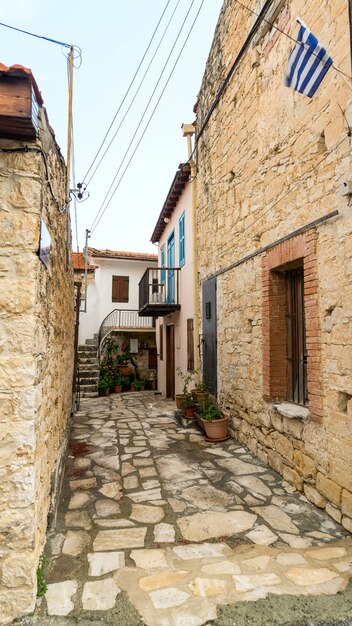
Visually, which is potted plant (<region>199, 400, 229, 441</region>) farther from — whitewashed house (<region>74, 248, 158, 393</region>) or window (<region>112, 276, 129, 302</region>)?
window (<region>112, 276, 129, 302</region>)

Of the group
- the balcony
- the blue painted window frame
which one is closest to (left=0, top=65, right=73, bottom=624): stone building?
the blue painted window frame

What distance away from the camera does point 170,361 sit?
11.1 m

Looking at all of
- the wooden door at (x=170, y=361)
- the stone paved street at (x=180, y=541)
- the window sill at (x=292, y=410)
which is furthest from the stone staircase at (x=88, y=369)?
the window sill at (x=292, y=410)

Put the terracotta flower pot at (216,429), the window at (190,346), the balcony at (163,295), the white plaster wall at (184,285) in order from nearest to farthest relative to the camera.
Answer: the terracotta flower pot at (216,429)
the window at (190,346)
the white plaster wall at (184,285)
the balcony at (163,295)

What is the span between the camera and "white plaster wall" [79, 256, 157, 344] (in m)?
15.8

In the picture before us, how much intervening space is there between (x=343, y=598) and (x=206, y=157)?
7.20 m

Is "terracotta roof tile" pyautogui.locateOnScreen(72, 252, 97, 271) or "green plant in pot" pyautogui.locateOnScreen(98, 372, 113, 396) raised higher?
"terracotta roof tile" pyautogui.locateOnScreen(72, 252, 97, 271)

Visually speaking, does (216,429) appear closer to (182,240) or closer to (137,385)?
(182,240)

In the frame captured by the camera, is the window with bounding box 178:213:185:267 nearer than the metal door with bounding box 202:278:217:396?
No

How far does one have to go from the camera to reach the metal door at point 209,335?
6.57m

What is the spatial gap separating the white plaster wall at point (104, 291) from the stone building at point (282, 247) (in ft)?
32.2

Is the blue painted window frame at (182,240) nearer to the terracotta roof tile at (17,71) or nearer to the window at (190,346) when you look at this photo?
the window at (190,346)

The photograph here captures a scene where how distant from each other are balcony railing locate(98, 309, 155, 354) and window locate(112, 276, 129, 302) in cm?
A: 83

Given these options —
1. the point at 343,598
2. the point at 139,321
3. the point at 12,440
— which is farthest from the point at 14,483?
the point at 139,321
